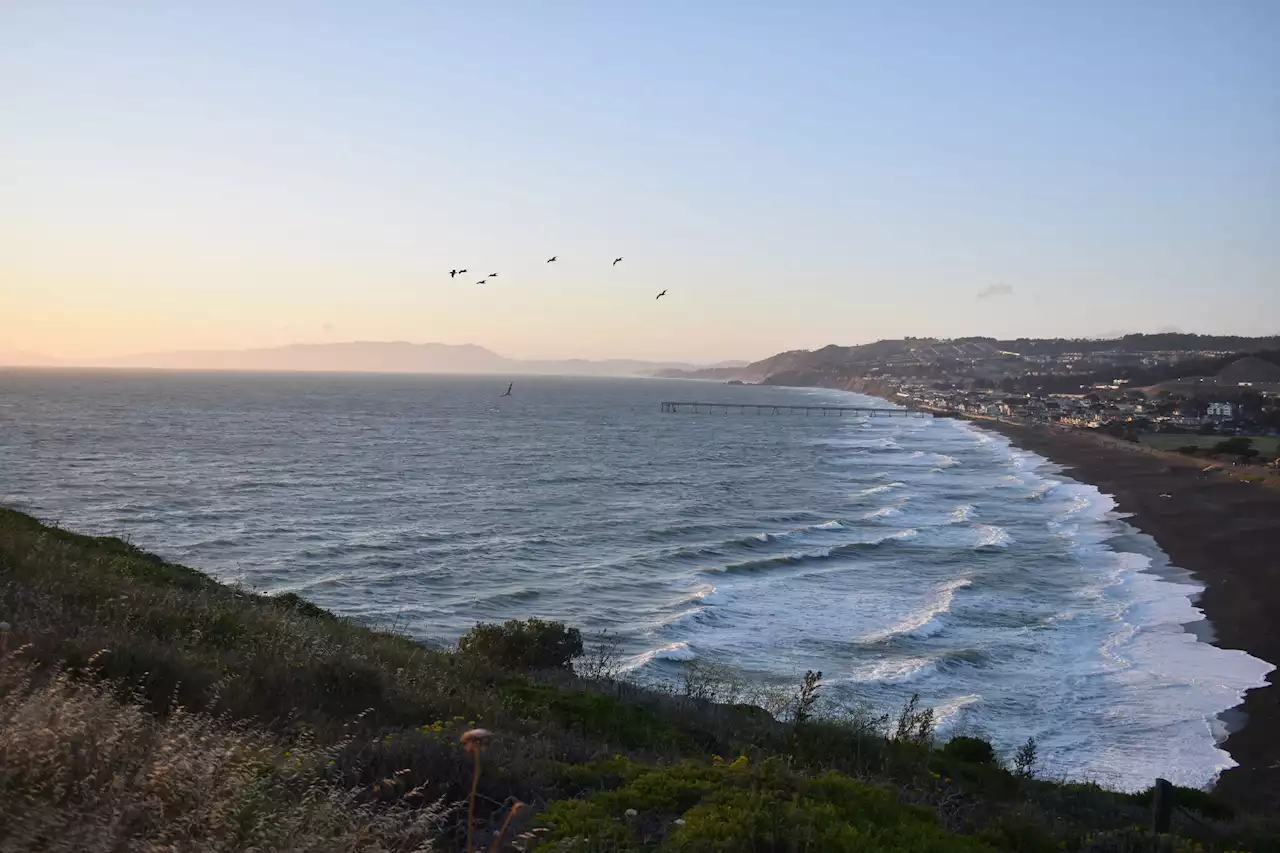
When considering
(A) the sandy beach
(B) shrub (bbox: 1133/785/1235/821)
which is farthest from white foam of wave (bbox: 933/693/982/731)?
(B) shrub (bbox: 1133/785/1235/821)

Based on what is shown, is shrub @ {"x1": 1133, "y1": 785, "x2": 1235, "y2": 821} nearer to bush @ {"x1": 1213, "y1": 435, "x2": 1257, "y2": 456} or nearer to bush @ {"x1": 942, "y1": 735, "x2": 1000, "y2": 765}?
bush @ {"x1": 942, "y1": 735, "x2": 1000, "y2": 765}

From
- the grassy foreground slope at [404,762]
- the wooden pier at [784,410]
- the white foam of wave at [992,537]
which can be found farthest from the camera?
the wooden pier at [784,410]

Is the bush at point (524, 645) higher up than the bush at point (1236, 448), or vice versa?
the bush at point (524, 645)

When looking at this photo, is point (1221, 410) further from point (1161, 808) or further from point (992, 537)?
point (1161, 808)

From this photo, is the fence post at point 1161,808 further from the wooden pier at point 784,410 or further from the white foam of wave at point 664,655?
the wooden pier at point 784,410

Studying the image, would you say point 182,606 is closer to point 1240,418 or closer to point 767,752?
point 767,752

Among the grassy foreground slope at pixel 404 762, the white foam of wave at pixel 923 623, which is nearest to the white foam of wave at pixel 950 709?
the white foam of wave at pixel 923 623
